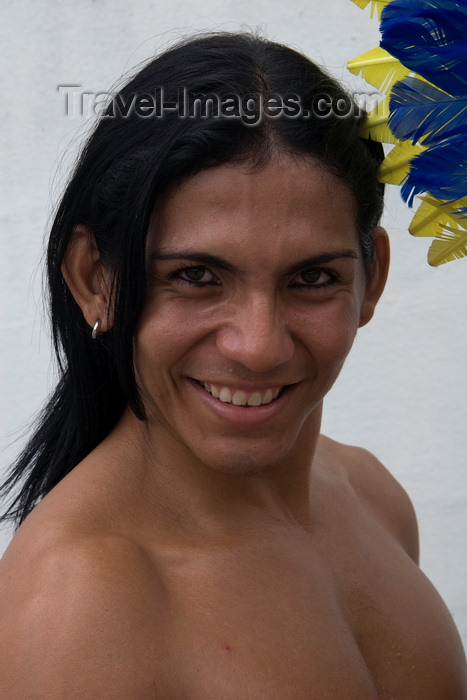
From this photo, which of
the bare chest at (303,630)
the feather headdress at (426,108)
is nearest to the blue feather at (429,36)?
the feather headdress at (426,108)

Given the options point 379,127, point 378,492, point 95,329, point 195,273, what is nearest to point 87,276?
point 95,329

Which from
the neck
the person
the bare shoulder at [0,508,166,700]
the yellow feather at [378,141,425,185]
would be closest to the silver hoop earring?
the person

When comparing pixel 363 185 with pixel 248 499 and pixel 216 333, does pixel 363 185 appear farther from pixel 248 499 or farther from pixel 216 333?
pixel 248 499

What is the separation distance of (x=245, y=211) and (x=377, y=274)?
0.98 feet

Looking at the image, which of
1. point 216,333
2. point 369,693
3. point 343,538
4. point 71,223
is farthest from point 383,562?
point 71,223

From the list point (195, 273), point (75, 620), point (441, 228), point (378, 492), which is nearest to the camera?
point (75, 620)

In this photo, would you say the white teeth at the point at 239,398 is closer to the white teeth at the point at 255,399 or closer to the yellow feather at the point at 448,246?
the white teeth at the point at 255,399

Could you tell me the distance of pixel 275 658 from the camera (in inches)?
42.7

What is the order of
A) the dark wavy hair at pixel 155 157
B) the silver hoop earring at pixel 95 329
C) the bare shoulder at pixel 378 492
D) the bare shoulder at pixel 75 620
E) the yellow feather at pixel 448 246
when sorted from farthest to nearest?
the bare shoulder at pixel 378 492
the yellow feather at pixel 448 246
the silver hoop earring at pixel 95 329
the dark wavy hair at pixel 155 157
the bare shoulder at pixel 75 620

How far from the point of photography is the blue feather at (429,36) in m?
1.08

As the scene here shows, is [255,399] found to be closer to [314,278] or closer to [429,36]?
[314,278]

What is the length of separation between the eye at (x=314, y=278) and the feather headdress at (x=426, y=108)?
171 mm

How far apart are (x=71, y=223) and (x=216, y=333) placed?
0.24m

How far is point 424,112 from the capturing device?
1135mm
